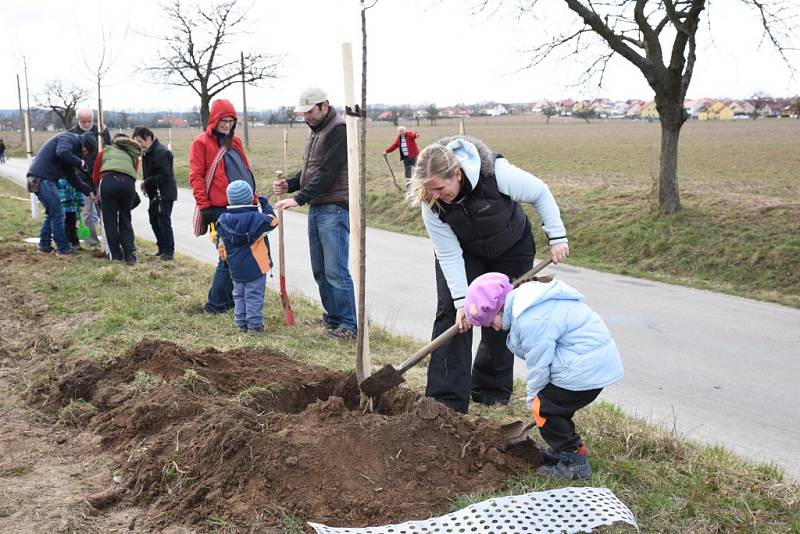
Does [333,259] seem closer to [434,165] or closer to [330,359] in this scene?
[330,359]

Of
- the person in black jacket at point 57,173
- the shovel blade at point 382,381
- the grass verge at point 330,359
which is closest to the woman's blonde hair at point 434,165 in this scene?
the shovel blade at point 382,381

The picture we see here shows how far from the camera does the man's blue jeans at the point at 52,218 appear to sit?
32.7 ft

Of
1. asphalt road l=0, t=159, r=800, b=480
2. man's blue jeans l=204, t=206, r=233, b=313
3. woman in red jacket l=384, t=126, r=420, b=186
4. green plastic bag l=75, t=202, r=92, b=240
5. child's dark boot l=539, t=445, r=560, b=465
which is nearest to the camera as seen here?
child's dark boot l=539, t=445, r=560, b=465

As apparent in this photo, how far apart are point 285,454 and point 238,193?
346 centimetres

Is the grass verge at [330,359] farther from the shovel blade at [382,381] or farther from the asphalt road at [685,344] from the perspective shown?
the shovel blade at [382,381]

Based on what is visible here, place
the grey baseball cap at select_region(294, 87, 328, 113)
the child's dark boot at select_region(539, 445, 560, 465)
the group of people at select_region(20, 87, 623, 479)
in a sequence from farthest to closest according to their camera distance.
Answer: the grey baseball cap at select_region(294, 87, 328, 113) < the child's dark boot at select_region(539, 445, 560, 465) < the group of people at select_region(20, 87, 623, 479)

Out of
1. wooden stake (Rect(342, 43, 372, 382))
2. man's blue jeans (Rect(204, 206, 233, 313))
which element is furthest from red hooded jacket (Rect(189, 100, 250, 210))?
wooden stake (Rect(342, 43, 372, 382))

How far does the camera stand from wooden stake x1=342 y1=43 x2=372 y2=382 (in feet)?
13.5

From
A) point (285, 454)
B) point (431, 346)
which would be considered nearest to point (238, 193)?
point (431, 346)

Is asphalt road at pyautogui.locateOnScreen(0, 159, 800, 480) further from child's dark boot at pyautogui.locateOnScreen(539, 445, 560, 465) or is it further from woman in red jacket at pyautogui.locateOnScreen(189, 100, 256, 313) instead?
woman in red jacket at pyautogui.locateOnScreen(189, 100, 256, 313)

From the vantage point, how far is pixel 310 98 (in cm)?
604

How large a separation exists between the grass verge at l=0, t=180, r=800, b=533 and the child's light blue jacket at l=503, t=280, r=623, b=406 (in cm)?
62

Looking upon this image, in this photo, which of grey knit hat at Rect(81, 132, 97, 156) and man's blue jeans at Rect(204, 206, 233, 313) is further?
grey knit hat at Rect(81, 132, 97, 156)

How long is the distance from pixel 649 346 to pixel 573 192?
29.8 feet
